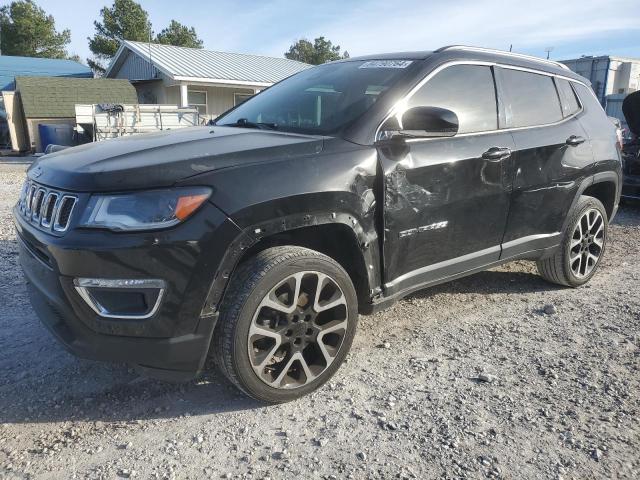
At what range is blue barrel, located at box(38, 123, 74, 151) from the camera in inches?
746

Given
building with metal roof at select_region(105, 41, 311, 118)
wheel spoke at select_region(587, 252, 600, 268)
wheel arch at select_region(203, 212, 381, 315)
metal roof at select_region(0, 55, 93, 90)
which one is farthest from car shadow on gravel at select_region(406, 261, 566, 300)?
metal roof at select_region(0, 55, 93, 90)

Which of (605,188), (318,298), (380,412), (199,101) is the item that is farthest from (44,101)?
(380,412)

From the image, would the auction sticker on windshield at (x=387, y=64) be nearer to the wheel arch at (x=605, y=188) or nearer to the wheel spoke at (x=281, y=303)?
the wheel spoke at (x=281, y=303)

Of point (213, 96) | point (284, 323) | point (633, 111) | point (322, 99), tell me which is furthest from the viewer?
point (213, 96)

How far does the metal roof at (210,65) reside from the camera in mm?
21703

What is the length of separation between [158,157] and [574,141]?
3255 millimetres

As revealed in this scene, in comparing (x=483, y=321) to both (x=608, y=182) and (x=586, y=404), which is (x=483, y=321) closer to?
(x=586, y=404)

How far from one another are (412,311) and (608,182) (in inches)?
90.2

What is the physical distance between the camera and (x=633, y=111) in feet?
26.5

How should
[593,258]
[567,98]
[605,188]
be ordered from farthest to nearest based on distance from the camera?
[605,188] → [593,258] → [567,98]

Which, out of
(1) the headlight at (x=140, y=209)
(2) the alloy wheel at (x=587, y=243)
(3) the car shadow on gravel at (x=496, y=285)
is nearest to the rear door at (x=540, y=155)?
(2) the alloy wheel at (x=587, y=243)

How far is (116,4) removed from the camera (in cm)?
3741

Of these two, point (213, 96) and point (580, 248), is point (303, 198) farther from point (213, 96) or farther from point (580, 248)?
point (213, 96)

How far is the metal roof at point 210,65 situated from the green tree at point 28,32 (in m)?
17.0
